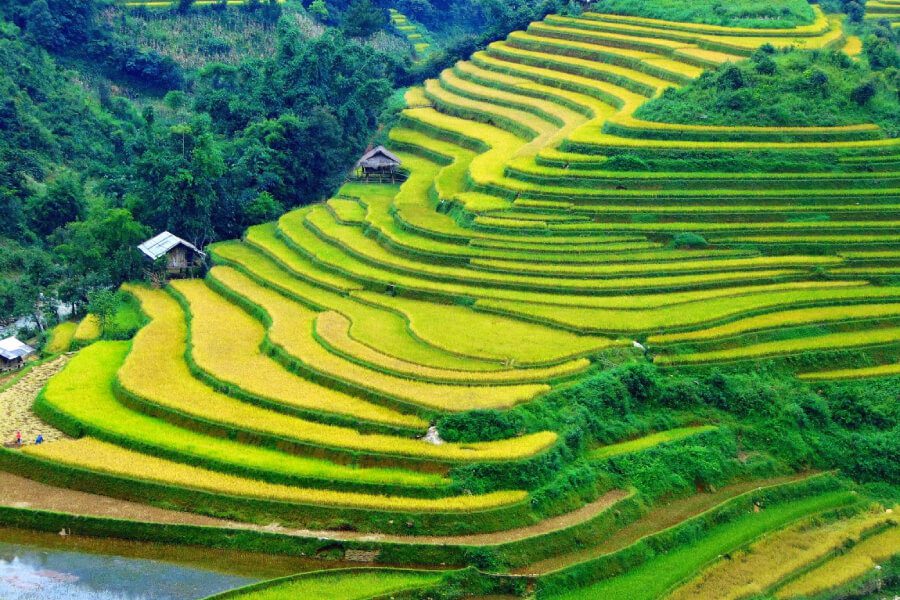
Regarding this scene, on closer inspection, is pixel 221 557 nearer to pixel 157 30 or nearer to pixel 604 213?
pixel 604 213

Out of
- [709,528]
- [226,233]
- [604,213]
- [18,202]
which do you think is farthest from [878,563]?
[18,202]

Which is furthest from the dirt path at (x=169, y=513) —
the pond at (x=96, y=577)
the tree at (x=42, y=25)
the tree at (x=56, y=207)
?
the tree at (x=42, y=25)

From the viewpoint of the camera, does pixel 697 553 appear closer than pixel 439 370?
Yes

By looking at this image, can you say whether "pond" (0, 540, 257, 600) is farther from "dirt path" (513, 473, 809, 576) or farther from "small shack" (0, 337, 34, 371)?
"small shack" (0, 337, 34, 371)

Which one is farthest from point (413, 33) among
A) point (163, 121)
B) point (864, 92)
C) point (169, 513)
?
point (169, 513)

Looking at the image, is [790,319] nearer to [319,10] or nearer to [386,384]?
[386,384]

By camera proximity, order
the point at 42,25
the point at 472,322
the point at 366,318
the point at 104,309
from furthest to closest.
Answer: the point at 42,25, the point at 104,309, the point at 366,318, the point at 472,322

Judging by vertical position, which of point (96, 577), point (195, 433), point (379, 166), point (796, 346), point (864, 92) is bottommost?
point (96, 577)

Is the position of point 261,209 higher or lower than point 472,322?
lower
